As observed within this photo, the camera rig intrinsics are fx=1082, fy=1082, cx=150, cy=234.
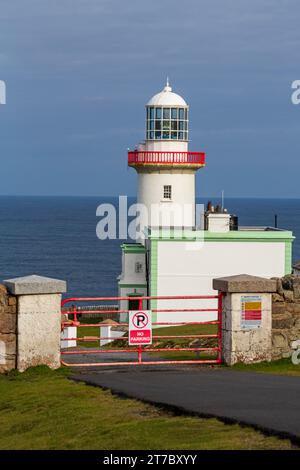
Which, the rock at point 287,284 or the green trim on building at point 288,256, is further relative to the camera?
the green trim on building at point 288,256

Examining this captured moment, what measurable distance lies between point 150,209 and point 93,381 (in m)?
33.4

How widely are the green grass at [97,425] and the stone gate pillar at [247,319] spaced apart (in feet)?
9.93

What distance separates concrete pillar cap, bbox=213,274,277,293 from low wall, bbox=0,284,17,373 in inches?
120

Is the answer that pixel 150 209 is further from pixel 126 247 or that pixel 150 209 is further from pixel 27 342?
pixel 27 342

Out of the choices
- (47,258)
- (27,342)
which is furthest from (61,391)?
(47,258)

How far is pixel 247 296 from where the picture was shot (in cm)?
1568

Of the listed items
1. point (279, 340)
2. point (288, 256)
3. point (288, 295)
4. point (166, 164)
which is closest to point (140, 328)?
point (279, 340)

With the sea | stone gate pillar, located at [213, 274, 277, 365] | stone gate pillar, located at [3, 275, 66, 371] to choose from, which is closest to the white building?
stone gate pillar, located at [213, 274, 277, 365]

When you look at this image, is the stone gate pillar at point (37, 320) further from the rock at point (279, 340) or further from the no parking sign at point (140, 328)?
the rock at point (279, 340)

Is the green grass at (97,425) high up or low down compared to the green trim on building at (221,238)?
down

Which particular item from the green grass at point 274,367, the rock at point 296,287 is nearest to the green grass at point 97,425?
the green grass at point 274,367

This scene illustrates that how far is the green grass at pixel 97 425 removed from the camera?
964 cm

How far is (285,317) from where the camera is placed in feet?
52.5

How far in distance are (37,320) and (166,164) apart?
31.6 metres
